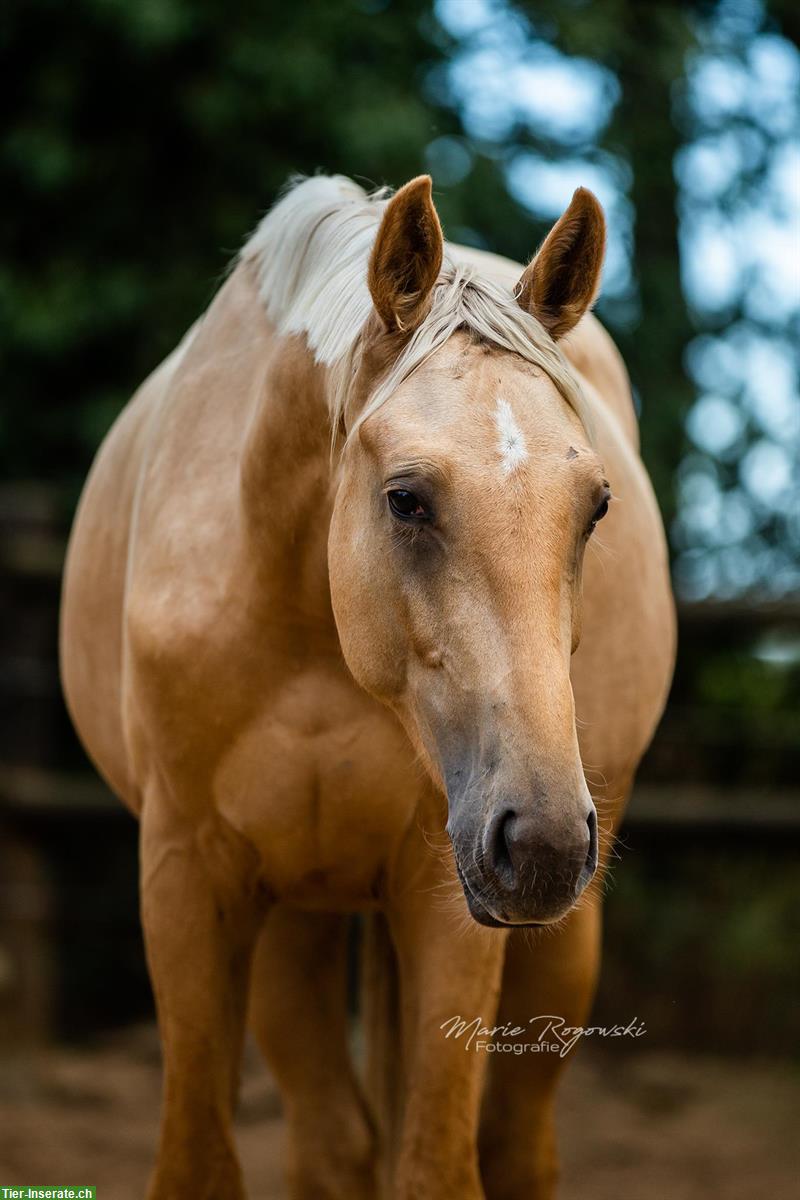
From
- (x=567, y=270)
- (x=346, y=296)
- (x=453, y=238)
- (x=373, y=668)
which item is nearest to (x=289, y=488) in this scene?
(x=346, y=296)

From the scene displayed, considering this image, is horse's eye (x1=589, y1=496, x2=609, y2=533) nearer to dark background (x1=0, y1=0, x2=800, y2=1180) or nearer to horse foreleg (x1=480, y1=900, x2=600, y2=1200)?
horse foreleg (x1=480, y1=900, x2=600, y2=1200)

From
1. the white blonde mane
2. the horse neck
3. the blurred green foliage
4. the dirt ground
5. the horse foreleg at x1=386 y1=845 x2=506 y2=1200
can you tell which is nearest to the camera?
the white blonde mane

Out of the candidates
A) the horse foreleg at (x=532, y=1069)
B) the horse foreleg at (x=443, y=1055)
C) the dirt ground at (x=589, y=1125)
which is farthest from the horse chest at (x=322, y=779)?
the dirt ground at (x=589, y=1125)

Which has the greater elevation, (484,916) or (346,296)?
(346,296)

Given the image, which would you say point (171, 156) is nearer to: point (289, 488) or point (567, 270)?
point (289, 488)

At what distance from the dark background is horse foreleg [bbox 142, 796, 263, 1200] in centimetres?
292

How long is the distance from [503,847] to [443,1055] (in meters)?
0.79

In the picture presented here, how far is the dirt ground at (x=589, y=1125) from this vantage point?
4.38 metres

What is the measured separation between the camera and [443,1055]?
2.44 metres

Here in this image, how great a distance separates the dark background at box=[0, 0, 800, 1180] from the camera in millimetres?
5332

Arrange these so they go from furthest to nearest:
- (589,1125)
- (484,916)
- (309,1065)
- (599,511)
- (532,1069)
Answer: (589,1125) < (532,1069) < (309,1065) < (599,511) < (484,916)

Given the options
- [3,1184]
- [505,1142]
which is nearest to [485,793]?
[505,1142]

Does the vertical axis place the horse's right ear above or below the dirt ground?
above

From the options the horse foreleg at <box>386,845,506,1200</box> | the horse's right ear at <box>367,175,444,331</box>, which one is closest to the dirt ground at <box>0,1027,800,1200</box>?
the horse foreleg at <box>386,845,506,1200</box>
